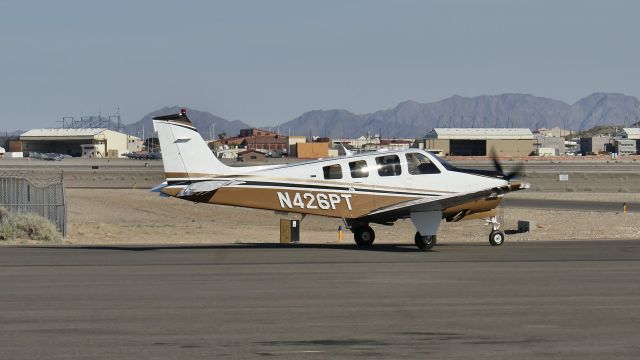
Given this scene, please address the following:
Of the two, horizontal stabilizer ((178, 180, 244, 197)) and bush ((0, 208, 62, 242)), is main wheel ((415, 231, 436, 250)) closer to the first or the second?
horizontal stabilizer ((178, 180, 244, 197))

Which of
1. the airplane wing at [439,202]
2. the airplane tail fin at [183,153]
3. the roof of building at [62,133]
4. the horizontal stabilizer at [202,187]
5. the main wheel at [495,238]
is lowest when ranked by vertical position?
the main wheel at [495,238]

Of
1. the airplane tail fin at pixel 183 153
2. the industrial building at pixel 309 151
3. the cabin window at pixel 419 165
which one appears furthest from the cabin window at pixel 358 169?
the industrial building at pixel 309 151

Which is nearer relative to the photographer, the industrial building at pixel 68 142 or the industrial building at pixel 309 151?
the industrial building at pixel 309 151

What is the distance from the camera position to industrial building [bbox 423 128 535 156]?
16462 centimetres

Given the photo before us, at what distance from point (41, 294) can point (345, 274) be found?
5642 millimetres

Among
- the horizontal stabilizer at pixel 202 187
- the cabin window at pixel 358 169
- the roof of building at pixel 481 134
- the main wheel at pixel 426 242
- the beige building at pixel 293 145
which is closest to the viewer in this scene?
the horizontal stabilizer at pixel 202 187

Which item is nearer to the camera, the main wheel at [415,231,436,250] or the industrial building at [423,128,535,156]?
the main wheel at [415,231,436,250]

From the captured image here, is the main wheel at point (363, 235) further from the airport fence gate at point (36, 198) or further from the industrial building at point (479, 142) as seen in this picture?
the industrial building at point (479, 142)

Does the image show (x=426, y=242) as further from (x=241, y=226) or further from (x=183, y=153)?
(x=241, y=226)

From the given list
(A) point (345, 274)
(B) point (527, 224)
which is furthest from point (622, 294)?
(B) point (527, 224)

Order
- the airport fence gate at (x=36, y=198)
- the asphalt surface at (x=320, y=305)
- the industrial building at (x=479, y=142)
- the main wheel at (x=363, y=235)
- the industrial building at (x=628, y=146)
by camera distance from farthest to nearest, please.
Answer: the industrial building at (x=628, y=146), the industrial building at (x=479, y=142), the airport fence gate at (x=36, y=198), the main wheel at (x=363, y=235), the asphalt surface at (x=320, y=305)

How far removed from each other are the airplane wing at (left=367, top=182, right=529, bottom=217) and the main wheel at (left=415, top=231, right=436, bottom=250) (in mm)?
684

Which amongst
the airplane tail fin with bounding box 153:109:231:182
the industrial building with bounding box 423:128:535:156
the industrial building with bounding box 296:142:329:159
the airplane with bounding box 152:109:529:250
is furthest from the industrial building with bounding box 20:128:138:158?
the airplane with bounding box 152:109:529:250

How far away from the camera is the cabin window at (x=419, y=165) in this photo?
23.7 m
